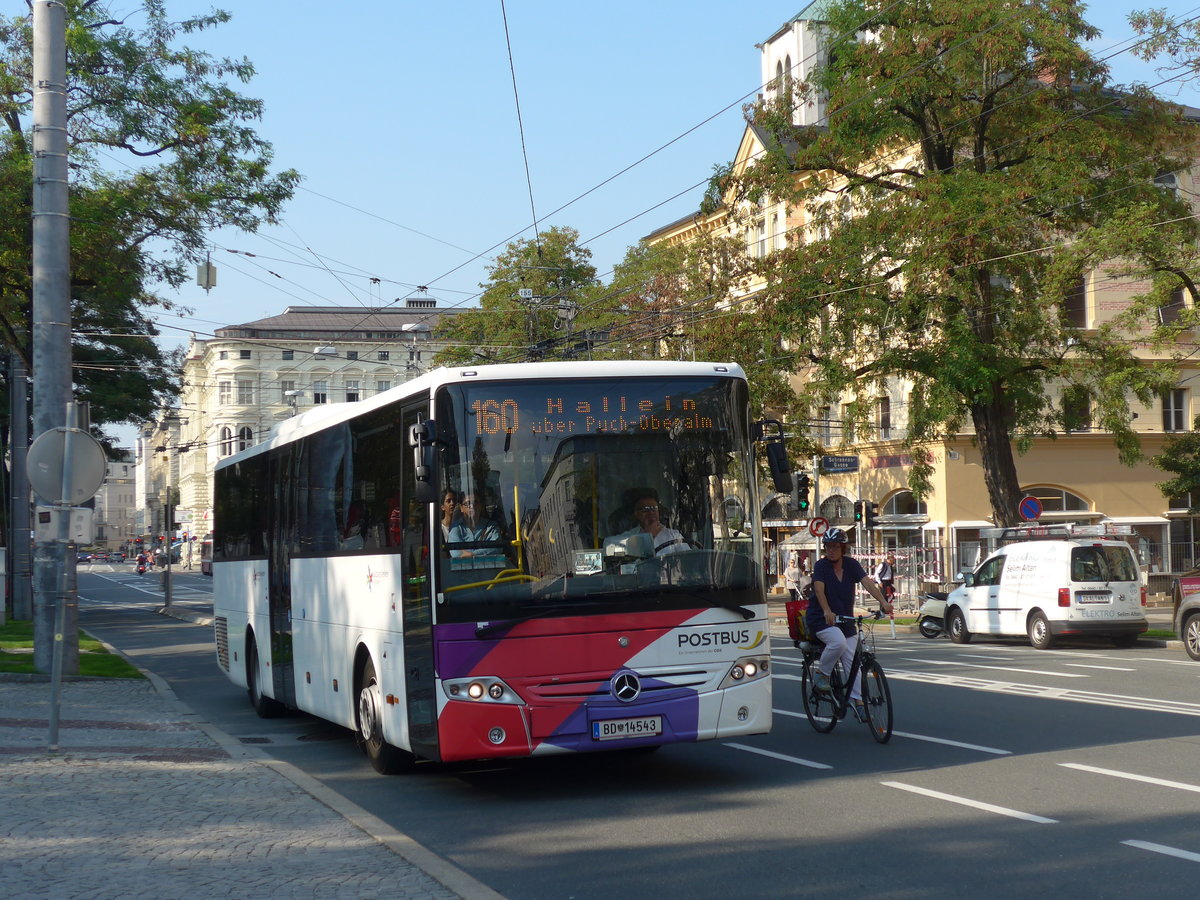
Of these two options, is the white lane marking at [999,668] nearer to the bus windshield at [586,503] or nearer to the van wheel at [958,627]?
the van wheel at [958,627]

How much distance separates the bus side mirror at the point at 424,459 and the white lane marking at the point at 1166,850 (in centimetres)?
465

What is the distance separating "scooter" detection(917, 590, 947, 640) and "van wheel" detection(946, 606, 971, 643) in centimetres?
116

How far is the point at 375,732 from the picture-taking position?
454 inches

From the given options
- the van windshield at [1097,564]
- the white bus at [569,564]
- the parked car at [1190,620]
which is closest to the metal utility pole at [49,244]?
the white bus at [569,564]

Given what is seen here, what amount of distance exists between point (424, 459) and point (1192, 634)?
662 inches

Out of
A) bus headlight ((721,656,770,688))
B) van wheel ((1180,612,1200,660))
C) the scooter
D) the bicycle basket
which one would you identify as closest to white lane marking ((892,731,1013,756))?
the bicycle basket

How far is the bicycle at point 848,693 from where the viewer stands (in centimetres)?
1216

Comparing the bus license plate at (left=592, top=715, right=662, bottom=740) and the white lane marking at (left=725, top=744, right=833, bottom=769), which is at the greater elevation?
the bus license plate at (left=592, top=715, right=662, bottom=740)

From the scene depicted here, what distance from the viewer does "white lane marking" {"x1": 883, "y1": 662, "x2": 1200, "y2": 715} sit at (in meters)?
15.0

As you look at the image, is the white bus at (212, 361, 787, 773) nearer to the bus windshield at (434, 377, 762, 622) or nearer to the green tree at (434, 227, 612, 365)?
the bus windshield at (434, 377, 762, 622)

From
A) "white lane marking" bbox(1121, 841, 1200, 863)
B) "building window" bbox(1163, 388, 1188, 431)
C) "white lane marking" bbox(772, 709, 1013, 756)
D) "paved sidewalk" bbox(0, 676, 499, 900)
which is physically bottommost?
"white lane marking" bbox(772, 709, 1013, 756)

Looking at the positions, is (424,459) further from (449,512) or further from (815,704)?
(815,704)

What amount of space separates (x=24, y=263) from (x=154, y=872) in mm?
25706

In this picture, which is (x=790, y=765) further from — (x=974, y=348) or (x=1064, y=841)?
(x=974, y=348)
